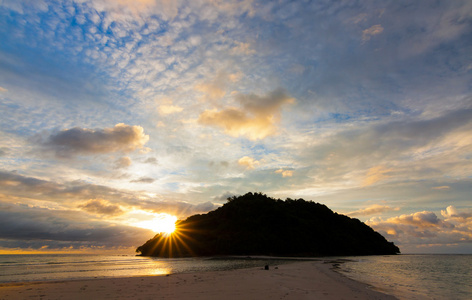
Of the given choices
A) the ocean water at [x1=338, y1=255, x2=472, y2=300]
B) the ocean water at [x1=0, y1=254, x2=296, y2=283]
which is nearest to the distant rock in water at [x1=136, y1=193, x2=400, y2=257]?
the ocean water at [x1=0, y1=254, x2=296, y2=283]

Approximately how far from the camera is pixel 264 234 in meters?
125

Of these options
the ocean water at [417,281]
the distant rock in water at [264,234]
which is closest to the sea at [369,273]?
the ocean water at [417,281]

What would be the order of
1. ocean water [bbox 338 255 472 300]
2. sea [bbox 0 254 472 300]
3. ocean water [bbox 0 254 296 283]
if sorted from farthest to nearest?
ocean water [bbox 0 254 296 283]
sea [bbox 0 254 472 300]
ocean water [bbox 338 255 472 300]

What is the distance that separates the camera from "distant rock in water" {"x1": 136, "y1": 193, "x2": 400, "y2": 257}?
121875 mm

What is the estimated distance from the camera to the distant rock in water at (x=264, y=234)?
12188 centimetres

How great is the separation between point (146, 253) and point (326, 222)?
115 m

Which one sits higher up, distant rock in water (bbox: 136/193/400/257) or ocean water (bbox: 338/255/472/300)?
distant rock in water (bbox: 136/193/400/257)

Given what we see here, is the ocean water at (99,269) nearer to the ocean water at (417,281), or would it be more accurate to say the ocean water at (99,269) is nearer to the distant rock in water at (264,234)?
the ocean water at (417,281)

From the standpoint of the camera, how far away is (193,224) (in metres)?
148

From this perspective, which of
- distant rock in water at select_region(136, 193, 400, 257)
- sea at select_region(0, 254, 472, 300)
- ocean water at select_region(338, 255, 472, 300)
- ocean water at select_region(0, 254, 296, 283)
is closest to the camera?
ocean water at select_region(338, 255, 472, 300)

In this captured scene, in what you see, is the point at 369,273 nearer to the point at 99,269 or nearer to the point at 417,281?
the point at 417,281

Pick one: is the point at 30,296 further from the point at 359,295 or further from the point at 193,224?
the point at 193,224

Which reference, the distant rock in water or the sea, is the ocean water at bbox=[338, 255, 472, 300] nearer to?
the sea

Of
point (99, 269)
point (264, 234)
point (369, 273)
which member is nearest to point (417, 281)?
point (369, 273)
